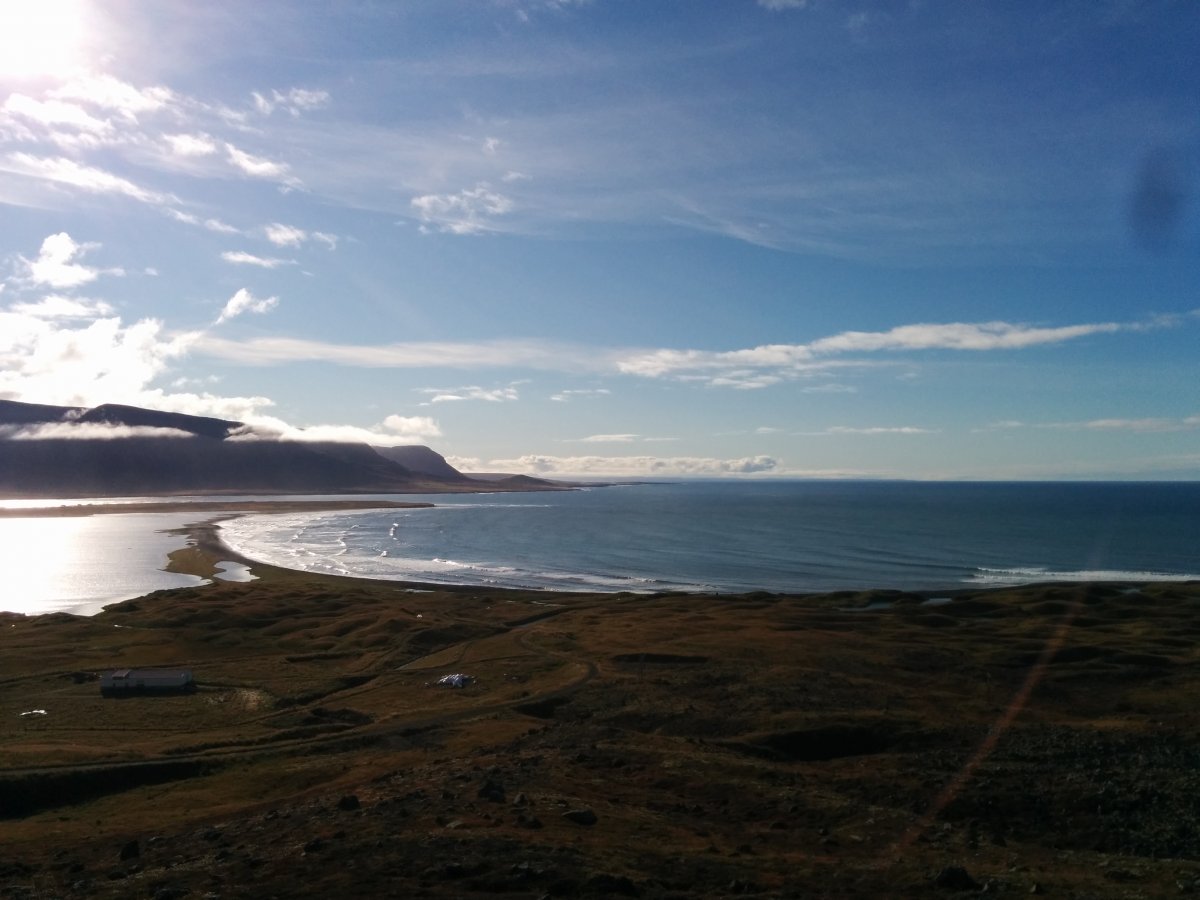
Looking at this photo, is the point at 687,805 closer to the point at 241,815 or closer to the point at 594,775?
the point at 594,775

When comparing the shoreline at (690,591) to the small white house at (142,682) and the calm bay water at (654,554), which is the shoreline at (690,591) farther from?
the small white house at (142,682)

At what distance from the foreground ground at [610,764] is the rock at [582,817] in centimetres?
6

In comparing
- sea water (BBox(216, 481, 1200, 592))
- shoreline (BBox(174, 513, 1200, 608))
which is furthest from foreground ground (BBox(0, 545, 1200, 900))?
sea water (BBox(216, 481, 1200, 592))

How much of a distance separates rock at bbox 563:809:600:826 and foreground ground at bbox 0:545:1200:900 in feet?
0.21

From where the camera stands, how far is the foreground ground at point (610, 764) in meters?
20.4

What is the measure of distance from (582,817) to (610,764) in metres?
6.55

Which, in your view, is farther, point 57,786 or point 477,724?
point 477,724

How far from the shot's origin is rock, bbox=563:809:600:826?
23.5 meters

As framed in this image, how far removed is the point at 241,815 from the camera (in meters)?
26.2

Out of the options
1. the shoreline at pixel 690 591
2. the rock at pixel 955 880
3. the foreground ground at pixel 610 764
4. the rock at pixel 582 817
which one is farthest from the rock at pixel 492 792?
the shoreline at pixel 690 591

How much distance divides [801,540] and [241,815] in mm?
134525

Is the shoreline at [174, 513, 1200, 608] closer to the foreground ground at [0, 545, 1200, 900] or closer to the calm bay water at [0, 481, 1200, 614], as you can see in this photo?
the calm bay water at [0, 481, 1200, 614]

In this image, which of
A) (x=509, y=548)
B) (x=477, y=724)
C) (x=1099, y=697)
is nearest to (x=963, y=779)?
(x=477, y=724)

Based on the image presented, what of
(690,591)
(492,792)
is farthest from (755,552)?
(492,792)
